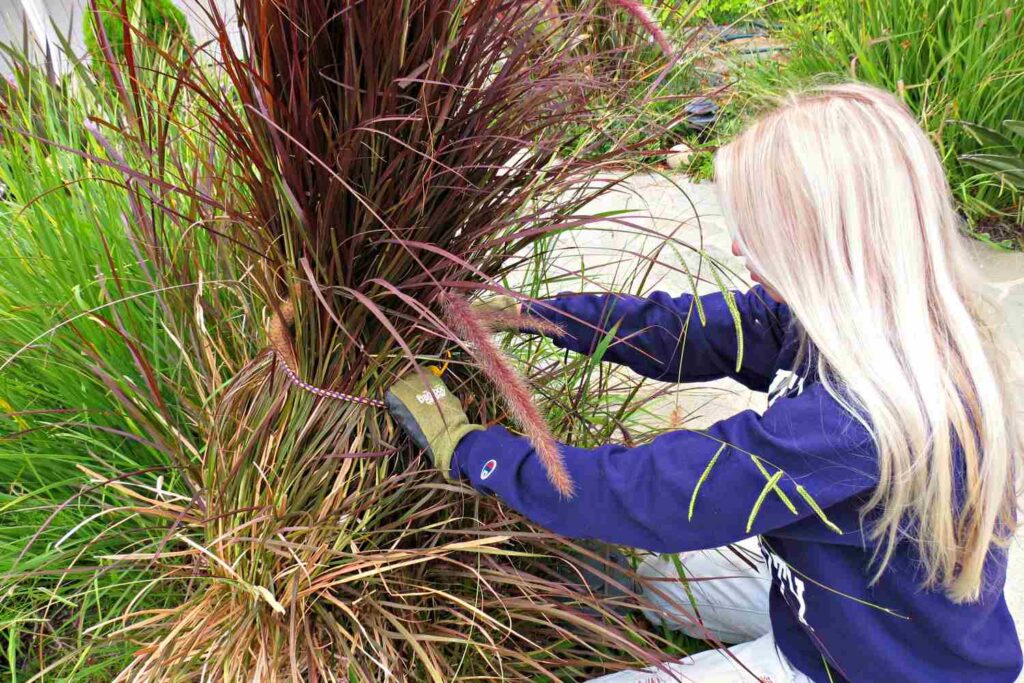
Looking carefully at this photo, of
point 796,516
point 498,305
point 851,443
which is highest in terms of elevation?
point 498,305

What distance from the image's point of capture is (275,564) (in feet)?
4.19

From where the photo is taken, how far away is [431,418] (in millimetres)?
1257

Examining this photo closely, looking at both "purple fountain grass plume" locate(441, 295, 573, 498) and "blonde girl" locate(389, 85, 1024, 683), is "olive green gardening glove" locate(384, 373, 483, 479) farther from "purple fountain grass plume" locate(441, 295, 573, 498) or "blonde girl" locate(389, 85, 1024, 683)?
"purple fountain grass plume" locate(441, 295, 573, 498)

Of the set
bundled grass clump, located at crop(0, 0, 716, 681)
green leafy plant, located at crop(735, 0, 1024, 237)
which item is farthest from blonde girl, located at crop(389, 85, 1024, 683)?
green leafy plant, located at crop(735, 0, 1024, 237)

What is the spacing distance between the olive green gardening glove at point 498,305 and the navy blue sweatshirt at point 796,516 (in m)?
0.14

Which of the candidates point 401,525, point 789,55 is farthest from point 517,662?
point 789,55

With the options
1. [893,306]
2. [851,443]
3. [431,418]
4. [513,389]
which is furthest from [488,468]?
[893,306]

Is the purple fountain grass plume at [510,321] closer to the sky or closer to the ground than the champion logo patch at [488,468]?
closer to the sky

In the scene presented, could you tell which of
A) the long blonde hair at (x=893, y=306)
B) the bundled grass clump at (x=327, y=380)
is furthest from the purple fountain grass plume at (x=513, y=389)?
the long blonde hair at (x=893, y=306)

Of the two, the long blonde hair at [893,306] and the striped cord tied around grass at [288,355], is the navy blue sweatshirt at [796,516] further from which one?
the striped cord tied around grass at [288,355]

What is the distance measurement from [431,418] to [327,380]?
7.8 inches

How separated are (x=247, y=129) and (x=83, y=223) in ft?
2.98

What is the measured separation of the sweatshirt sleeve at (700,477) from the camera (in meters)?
1.12

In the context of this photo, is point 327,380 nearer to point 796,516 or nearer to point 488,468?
point 488,468
